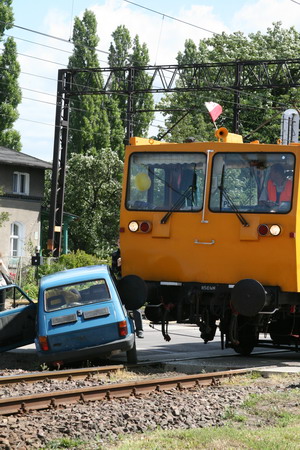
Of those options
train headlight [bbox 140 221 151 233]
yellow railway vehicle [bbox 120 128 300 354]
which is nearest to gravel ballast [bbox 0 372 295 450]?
yellow railway vehicle [bbox 120 128 300 354]

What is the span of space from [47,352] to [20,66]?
5816 centimetres

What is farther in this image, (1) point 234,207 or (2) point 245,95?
(2) point 245,95

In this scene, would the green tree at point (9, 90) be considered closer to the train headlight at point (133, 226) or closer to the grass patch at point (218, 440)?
the train headlight at point (133, 226)

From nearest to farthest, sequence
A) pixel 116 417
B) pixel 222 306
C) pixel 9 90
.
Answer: pixel 116 417 → pixel 222 306 → pixel 9 90

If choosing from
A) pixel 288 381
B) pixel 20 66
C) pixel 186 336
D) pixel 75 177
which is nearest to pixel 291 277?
pixel 288 381

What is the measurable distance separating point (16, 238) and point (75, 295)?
36694mm

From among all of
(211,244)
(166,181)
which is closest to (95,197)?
(166,181)

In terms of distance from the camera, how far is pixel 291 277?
14.9m

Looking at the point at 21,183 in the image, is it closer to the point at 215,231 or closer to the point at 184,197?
the point at 184,197

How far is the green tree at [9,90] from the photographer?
67.8m

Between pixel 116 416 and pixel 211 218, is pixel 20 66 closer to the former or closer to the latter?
pixel 211 218

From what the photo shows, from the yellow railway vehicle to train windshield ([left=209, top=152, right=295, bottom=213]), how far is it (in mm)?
16

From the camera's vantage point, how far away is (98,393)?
11484mm

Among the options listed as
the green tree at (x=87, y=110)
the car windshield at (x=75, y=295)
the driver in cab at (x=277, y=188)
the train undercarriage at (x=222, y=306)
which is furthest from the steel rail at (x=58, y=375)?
the green tree at (x=87, y=110)
